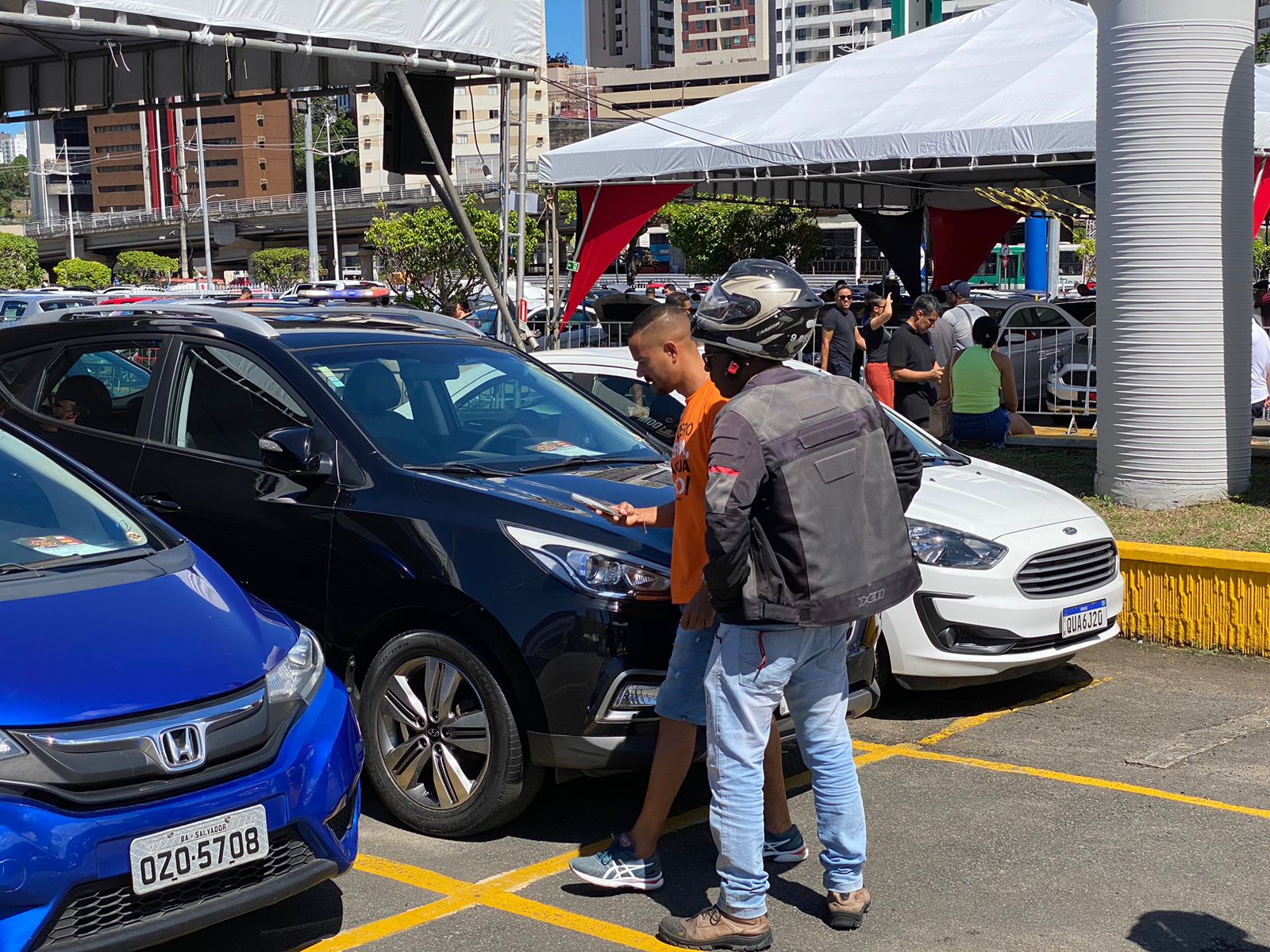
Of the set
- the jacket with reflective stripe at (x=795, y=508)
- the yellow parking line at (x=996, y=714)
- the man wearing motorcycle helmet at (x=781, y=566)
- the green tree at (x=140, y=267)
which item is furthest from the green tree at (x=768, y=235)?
the green tree at (x=140, y=267)

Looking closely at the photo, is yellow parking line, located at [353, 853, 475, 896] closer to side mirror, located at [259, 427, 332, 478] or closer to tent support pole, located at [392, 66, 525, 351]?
side mirror, located at [259, 427, 332, 478]

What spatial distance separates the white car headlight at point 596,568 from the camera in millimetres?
4559

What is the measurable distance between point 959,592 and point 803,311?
9.09 feet

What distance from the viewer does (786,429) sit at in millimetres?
3752

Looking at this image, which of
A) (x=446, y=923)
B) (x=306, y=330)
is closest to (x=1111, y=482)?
(x=306, y=330)

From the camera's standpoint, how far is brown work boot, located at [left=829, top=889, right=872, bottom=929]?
411 cm

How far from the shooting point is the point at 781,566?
3.78 meters

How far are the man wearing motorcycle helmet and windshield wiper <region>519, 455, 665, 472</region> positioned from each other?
145 cm

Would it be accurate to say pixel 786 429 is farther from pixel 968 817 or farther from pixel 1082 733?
pixel 1082 733

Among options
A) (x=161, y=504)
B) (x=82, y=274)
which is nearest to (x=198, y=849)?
(x=161, y=504)

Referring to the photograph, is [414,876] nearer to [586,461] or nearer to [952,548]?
[586,461]

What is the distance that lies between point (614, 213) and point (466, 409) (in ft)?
51.5

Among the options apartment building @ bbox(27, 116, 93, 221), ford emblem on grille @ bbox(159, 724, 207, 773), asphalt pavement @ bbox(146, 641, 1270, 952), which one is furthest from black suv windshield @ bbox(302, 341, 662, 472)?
apartment building @ bbox(27, 116, 93, 221)

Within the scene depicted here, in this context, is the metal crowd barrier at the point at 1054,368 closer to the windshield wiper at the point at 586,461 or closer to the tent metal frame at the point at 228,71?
the tent metal frame at the point at 228,71
